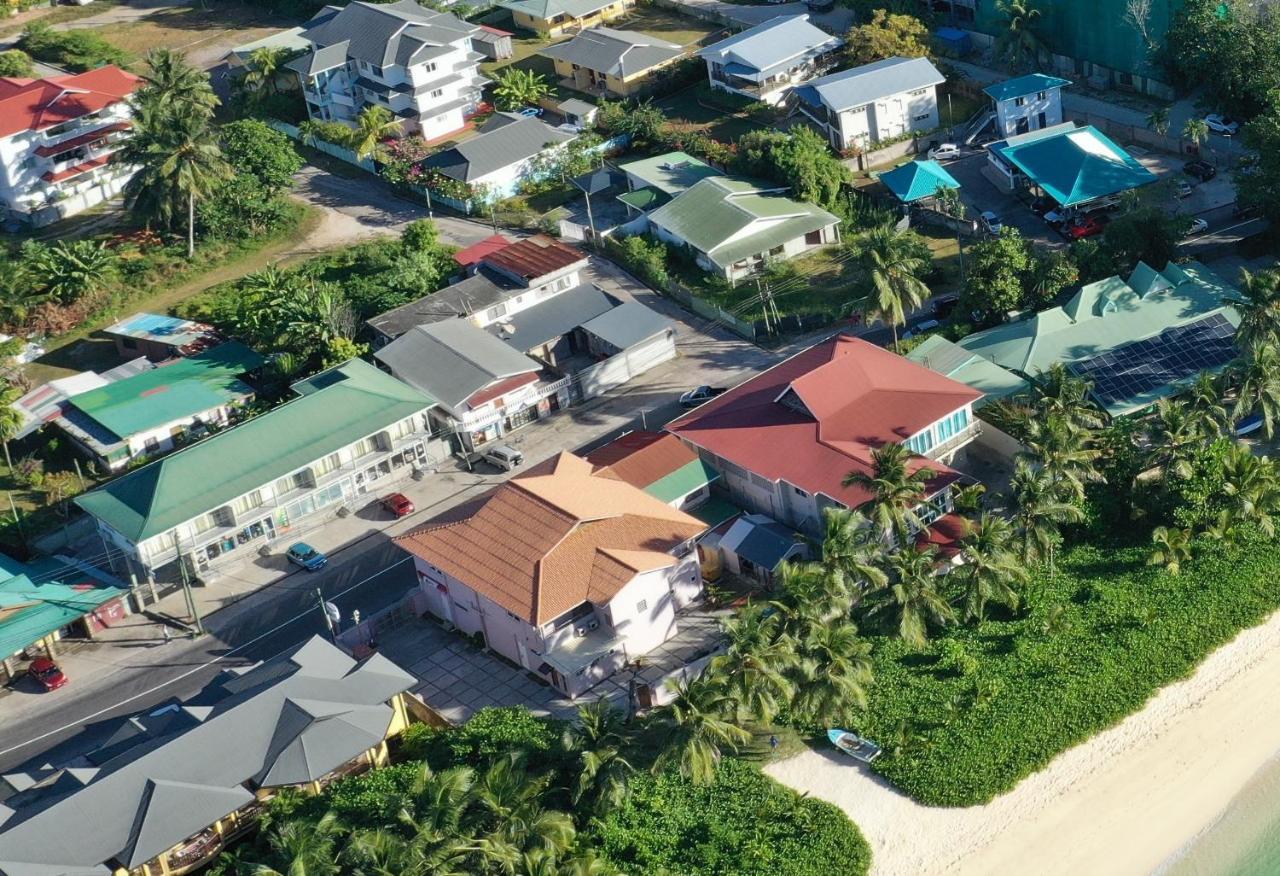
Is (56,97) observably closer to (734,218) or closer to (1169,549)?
(734,218)

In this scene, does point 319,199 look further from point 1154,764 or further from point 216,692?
point 1154,764

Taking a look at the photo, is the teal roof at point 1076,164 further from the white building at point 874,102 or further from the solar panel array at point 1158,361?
the solar panel array at point 1158,361

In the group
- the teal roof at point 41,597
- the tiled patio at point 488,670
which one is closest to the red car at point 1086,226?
the tiled patio at point 488,670

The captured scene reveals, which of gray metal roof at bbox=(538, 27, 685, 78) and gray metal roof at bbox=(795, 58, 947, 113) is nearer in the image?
gray metal roof at bbox=(795, 58, 947, 113)

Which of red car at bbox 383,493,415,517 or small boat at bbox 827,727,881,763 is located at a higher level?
small boat at bbox 827,727,881,763

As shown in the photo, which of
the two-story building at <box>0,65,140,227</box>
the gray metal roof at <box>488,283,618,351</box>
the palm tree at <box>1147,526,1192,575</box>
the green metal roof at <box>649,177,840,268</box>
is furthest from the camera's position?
the two-story building at <box>0,65,140,227</box>

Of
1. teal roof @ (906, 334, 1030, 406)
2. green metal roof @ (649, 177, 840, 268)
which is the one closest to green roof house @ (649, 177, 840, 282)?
green metal roof @ (649, 177, 840, 268)

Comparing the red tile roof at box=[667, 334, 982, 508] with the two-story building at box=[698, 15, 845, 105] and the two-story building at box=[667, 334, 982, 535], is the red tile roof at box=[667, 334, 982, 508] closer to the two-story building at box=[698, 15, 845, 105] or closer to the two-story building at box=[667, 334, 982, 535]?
the two-story building at box=[667, 334, 982, 535]
